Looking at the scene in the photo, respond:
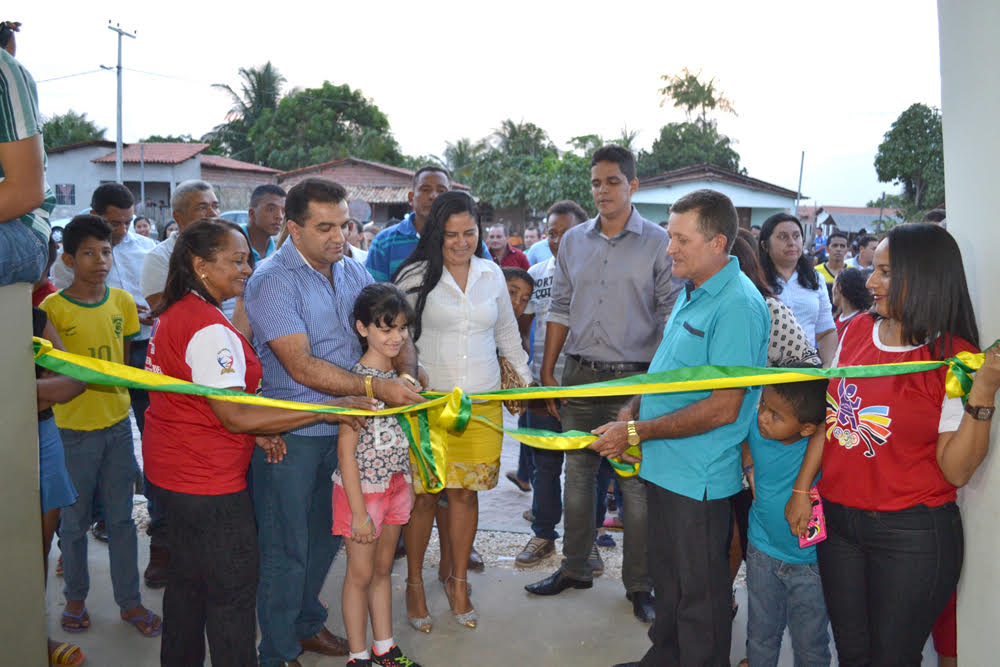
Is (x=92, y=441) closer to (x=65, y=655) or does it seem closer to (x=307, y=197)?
(x=65, y=655)

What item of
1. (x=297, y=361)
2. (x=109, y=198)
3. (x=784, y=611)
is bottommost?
(x=784, y=611)

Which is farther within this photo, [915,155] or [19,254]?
[915,155]

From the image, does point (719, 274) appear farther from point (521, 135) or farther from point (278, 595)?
point (521, 135)

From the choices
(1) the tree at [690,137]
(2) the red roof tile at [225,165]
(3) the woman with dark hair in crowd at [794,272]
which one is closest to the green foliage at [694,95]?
(1) the tree at [690,137]

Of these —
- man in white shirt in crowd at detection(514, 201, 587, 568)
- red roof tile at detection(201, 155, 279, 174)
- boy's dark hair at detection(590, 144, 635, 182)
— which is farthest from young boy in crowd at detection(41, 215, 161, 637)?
red roof tile at detection(201, 155, 279, 174)

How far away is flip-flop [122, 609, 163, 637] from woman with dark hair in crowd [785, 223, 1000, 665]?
322cm

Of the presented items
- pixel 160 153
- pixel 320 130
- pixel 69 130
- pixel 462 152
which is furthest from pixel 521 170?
pixel 69 130

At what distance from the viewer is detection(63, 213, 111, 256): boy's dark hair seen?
3.67 meters

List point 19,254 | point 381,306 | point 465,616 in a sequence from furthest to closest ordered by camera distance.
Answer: point 465,616 → point 381,306 → point 19,254

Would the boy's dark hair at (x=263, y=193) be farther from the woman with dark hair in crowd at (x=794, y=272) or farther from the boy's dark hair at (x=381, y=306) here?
the woman with dark hair in crowd at (x=794, y=272)

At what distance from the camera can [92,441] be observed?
142 inches

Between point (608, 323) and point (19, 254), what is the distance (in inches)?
109

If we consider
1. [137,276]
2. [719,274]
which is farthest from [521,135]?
[719,274]

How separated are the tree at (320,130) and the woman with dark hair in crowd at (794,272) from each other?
111 ft
